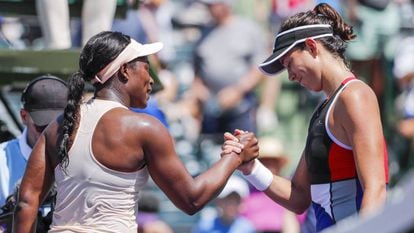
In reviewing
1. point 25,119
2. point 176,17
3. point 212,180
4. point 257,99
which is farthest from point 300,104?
point 212,180

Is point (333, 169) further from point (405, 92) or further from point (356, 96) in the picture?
point (405, 92)

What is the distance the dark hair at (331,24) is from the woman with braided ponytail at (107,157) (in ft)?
2.12

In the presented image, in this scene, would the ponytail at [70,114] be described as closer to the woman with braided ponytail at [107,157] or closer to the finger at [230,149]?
the woman with braided ponytail at [107,157]

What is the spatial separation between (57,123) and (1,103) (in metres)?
2.00

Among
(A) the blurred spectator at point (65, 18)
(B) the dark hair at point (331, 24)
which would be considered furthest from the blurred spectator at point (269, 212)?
(B) the dark hair at point (331, 24)

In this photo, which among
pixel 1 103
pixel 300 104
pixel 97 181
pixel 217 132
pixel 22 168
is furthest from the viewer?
pixel 300 104

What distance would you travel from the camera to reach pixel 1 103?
20.9 ft

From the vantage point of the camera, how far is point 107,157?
14.0 ft

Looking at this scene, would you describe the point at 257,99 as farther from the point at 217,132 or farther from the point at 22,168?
the point at 22,168

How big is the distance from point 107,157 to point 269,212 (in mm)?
4216

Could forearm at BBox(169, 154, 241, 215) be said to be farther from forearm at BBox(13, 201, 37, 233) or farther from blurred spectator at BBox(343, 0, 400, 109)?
blurred spectator at BBox(343, 0, 400, 109)

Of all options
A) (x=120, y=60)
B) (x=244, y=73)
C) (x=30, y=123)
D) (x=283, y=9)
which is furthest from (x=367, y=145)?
(x=283, y=9)

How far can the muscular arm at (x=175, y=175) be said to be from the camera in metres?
4.29

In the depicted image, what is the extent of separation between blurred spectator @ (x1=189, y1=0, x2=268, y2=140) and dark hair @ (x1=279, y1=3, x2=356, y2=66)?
16.5ft
